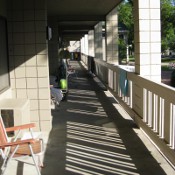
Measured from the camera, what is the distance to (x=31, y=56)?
6.48 m

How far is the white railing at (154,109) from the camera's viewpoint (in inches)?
177

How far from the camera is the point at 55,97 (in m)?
8.96

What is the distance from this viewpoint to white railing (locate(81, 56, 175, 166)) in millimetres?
4488

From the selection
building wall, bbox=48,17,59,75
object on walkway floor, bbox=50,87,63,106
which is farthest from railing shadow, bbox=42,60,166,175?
building wall, bbox=48,17,59,75

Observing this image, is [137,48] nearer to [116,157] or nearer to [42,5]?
[42,5]

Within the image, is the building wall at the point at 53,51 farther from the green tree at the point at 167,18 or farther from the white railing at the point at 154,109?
the green tree at the point at 167,18

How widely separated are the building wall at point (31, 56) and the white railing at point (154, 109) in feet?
5.33

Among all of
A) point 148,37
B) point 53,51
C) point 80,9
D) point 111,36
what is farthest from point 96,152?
point 53,51

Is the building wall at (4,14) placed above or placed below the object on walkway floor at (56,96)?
above

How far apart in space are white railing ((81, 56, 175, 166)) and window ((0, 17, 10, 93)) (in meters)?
2.32

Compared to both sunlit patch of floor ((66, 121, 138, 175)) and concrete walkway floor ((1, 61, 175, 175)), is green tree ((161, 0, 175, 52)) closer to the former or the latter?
concrete walkway floor ((1, 61, 175, 175))

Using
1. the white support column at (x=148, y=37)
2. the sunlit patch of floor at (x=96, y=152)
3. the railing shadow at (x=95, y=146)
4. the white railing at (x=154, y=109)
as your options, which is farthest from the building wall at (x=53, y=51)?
the white support column at (x=148, y=37)

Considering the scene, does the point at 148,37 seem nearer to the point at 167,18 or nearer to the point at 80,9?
the point at 80,9

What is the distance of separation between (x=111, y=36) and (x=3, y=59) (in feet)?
24.4
